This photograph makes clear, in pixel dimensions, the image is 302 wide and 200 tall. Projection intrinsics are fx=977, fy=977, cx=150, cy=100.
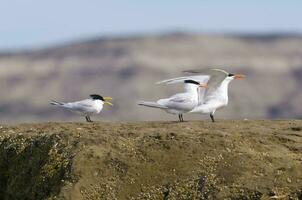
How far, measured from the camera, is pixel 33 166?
1464 centimetres

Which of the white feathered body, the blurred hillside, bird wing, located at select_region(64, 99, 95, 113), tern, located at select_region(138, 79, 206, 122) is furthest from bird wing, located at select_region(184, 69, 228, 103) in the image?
the blurred hillside

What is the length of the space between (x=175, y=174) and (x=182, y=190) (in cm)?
34

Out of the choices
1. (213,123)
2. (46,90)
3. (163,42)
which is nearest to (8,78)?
(46,90)

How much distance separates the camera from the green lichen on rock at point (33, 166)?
46.0 feet

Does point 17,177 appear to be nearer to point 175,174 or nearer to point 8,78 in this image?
point 175,174

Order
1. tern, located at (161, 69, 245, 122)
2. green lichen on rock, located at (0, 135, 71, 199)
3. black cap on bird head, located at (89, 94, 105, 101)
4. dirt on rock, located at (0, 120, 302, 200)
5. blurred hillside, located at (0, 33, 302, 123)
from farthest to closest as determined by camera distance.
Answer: blurred hillside, located at (0, 33, 302, 123) < black cap on bird head, located at (89, 94, 105, 101) < tern, located at (161, 69, 245, 122) < green lichen on rock, located at (0, 135, 71, 199) < dirt on rock, located at (0, 120, 302, 200)

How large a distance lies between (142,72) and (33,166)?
117581mm

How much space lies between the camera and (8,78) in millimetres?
139625

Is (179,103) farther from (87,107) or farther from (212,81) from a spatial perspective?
(87,107)

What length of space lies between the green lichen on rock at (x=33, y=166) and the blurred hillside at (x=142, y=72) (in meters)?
91.2

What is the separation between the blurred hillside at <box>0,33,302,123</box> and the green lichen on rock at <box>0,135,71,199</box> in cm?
9119

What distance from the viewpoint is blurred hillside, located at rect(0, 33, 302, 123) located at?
11794 cm

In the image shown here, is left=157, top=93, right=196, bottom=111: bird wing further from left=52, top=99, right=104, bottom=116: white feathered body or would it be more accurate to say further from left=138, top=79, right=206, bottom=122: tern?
left=52, top=99, right=104, bottom=116: white feathered body

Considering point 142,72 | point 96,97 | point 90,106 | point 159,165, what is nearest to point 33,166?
point 159,165
